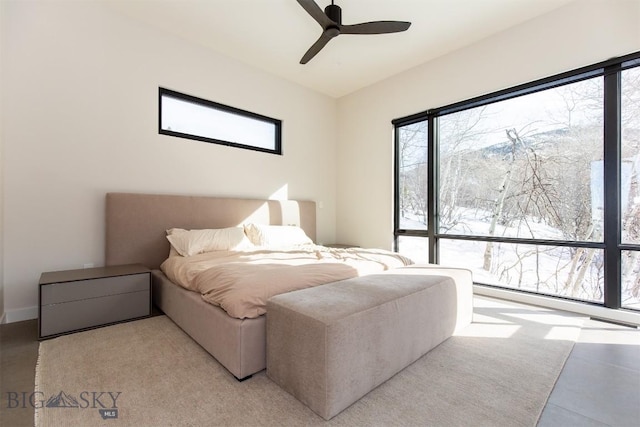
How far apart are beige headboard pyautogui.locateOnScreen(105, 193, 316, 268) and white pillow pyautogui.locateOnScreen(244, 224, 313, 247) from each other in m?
0.30

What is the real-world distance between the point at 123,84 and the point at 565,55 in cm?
460

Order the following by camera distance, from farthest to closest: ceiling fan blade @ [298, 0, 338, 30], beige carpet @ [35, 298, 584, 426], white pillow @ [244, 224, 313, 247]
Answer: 1. white pillow @ [244, 224, 313, 247]
2. ceiling fan blade @ [298, 0, 338, 30]
3. beige carpet @ [35, 298, 584, 426]

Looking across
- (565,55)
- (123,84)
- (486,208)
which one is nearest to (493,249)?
(486,208)

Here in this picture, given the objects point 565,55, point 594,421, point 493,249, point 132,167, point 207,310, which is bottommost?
point 594,421

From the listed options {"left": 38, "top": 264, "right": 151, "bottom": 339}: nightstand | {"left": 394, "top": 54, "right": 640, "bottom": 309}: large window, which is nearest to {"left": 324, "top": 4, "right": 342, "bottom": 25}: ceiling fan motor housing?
{"left": 394, "top": 54, "right": 640, "bottom": 309}: large window

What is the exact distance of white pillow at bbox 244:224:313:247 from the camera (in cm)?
351

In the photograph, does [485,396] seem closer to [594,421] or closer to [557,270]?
[594,421]

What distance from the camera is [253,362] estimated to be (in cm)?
169

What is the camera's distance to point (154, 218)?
122 inches

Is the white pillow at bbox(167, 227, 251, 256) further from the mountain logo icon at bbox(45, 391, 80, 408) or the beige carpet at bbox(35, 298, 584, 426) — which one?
the mountain logo icon at bbox(45, 391, 80, 408)

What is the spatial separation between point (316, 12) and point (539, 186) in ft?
9.57

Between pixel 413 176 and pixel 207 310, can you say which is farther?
pixel 413 176

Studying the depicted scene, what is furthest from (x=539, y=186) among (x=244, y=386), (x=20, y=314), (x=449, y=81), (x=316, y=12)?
(x=20, y=314)

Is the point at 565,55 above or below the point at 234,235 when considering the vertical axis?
above
